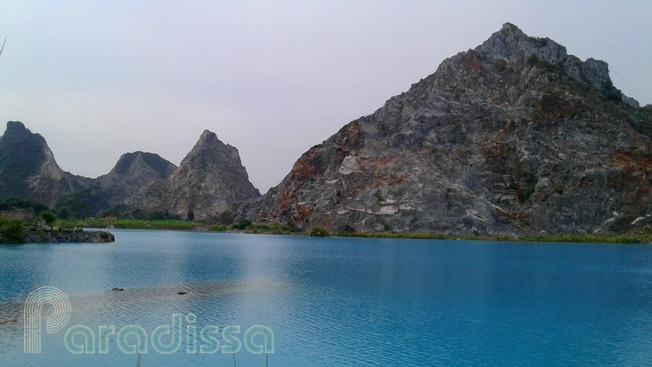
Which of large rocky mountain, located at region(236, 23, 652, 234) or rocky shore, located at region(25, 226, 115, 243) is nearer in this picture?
rocky shore, located at region(25, 226, 115, 243)

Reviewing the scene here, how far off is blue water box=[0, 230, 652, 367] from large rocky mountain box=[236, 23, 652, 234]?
77.6 metres

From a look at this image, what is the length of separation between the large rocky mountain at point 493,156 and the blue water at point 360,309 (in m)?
77.6

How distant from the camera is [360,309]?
3103 centimetres

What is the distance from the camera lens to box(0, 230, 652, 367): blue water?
21297 mm

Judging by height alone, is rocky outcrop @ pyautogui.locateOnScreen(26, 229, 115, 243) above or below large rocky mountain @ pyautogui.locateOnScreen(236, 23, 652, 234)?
below

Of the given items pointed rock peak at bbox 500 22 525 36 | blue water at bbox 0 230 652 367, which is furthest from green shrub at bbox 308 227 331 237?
pointed rock peak at bbox 500 22 525 36

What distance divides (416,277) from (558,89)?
417ft

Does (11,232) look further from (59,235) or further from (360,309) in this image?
(360,309)

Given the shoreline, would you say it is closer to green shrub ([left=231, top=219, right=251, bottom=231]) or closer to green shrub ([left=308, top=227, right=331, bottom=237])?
green shrub ([left=308, top=227, right=331, bottom=237])

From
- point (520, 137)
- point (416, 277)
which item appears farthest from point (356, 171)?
point (416, 277)

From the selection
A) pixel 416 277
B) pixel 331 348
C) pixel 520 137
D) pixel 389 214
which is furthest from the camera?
pixel 520 137

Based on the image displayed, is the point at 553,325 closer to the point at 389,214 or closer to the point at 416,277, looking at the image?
the point at 416,277

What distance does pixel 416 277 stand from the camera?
48.2 metres

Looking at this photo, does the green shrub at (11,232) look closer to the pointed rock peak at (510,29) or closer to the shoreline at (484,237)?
the shoreline at (484,237)
